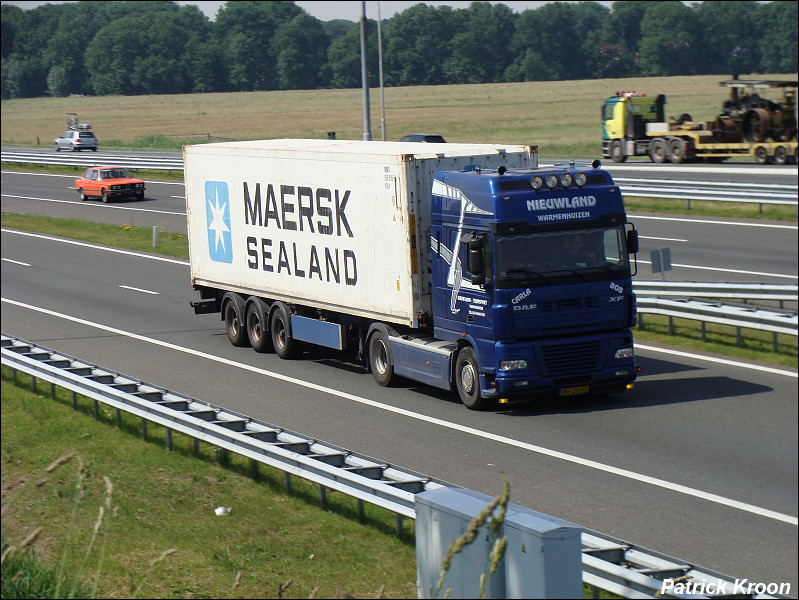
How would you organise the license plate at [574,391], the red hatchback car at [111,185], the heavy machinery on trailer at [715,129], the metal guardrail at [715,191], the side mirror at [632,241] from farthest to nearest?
the heavy machinery on trailer at [715,129] < the red hatchback car at [111,185] < the metal guardrail at [715,191] < the side mirror at [632,241] < the license plate at [574,391]

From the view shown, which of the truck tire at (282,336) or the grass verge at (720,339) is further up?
the truck tire at (282,336)

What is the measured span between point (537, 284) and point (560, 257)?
53cm

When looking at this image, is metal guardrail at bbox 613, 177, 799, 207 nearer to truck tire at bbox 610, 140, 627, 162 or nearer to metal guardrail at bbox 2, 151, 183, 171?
truck tire at bbox 610, 140, 627, 162

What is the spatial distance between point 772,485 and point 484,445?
3.28 meters

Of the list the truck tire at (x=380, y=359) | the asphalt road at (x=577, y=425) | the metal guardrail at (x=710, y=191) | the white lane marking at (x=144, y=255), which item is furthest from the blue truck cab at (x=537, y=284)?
the metal guardrail at (x=710, y=191)

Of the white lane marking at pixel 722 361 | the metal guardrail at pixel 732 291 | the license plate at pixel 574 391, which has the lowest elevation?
the white lane marking at pixel 722 361

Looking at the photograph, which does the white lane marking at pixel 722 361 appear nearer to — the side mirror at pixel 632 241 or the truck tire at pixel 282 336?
the side mirror at pixel 632 241

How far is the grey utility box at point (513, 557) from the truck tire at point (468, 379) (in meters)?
8.71

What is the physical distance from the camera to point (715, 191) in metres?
33.5

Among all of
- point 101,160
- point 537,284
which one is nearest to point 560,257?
point 537,284

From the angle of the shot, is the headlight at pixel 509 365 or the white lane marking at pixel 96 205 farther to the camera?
the white lane marking at pixel 96 205

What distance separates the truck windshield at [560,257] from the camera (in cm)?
1382

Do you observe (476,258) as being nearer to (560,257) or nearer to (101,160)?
(560,257)

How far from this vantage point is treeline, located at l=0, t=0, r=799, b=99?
102 feet
